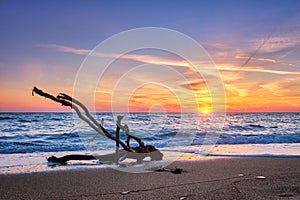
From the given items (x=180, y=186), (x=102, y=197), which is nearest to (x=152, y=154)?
(x=180, y=186)

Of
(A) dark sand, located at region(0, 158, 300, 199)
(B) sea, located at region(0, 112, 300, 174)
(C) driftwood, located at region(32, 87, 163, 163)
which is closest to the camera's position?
(A) dark sand, located at region(0, 158, 300, 199)

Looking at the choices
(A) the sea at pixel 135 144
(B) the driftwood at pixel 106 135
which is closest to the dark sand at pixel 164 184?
(B) the driftwood at pixel 106 135

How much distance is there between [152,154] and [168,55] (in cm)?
362

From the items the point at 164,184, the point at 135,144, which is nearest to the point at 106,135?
the point at 164,184

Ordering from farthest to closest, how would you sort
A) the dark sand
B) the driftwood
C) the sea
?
the sea
the driftwood
the dark sand

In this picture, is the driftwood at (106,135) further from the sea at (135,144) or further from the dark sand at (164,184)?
the dark sand at (164,184)

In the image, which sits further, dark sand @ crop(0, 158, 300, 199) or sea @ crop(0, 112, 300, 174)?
sea @ crop(0, 112, 300, 174)

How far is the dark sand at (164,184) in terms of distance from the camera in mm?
5156

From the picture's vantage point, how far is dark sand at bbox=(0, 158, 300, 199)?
203 inches

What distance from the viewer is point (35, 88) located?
7.75 metres

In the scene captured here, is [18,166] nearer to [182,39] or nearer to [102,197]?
[102,197]

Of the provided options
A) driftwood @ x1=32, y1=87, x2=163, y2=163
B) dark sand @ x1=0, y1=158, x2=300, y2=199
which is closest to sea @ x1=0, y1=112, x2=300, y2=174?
driftwood @ x1=32, y1=87, x2=163, y2=163

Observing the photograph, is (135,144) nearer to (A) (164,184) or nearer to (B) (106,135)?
(B) (106,135)

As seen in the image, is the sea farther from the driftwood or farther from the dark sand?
the dark sand
